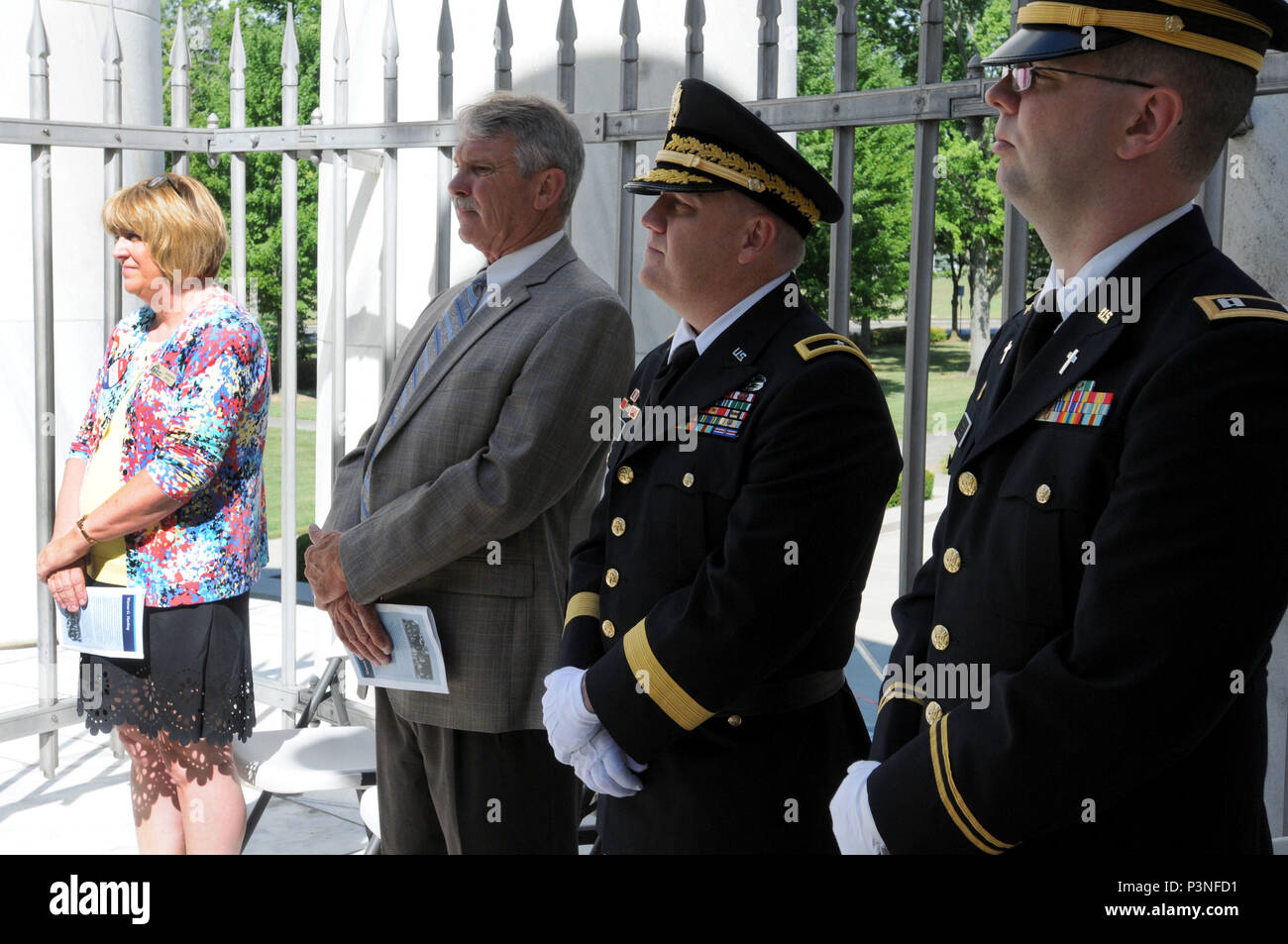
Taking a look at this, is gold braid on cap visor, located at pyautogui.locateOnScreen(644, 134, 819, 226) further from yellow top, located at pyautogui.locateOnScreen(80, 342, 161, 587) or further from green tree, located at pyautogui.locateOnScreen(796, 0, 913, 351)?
green tree, located at pyautogui.locateOnScreen(796, 0, 913, 351)

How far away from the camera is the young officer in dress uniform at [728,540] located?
7.41 ft

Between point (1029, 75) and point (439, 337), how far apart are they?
1.92 meters

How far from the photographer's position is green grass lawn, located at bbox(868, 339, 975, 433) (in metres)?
24.7

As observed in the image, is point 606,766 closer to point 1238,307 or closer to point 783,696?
point 783,696

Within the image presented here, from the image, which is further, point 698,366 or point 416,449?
point 416,449

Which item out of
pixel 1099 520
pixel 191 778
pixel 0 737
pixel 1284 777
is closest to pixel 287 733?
pixel 191 778

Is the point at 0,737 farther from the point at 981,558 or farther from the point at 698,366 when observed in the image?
the point at 981,558

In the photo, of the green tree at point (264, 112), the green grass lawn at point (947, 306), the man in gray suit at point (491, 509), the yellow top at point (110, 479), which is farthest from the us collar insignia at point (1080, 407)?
the green grass lawn at point (947, 306)

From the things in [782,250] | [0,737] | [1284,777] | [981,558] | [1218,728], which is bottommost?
[0,737]

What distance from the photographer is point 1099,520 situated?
5.10 feet

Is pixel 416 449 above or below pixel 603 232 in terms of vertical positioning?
below

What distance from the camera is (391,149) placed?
4.48m

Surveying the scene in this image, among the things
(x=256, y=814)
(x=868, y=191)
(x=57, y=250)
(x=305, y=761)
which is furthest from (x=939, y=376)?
(x=305, y=761)

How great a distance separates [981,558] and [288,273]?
378 centimetres
